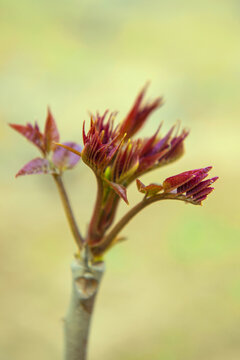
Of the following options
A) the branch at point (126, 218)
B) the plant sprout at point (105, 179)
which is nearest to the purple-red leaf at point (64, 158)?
the plant sprout at point (105, 179)

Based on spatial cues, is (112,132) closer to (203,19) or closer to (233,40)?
(233,40)

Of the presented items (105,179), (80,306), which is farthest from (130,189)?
(105,179)

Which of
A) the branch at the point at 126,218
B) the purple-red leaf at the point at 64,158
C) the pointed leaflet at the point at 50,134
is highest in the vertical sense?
A: the pointed leaflet at the point at 50,134

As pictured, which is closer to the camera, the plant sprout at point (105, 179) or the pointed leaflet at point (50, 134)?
the plant sprout at point (105, 179)

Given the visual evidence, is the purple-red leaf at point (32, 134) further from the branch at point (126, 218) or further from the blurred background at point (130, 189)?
the blurred background at point (130, 189)

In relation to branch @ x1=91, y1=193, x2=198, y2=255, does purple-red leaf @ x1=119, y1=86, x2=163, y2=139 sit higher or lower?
higher

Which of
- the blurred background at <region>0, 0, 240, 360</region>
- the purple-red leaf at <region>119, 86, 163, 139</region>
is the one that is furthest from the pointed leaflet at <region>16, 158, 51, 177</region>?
the blurred background at <region>0, 0, 240, 360</region>

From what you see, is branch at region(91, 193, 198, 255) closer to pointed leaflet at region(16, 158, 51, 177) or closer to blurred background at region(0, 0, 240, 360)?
pointed leaflet at region(16, 158, 51, 177)

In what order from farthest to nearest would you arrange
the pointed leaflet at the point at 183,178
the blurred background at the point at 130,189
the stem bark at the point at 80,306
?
1. the blurred background at the point at 130,189
2. the stem bark at the point at 80,306
3. the pointed leaflet at the point at 183,178
